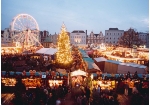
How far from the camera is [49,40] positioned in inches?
858

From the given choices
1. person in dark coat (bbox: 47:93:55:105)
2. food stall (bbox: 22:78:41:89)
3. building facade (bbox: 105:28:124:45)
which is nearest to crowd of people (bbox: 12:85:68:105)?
person in dark coat (bbox: 47:93:55:105)

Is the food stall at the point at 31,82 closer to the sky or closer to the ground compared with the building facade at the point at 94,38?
closer to the ground

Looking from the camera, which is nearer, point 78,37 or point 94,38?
point 78,37

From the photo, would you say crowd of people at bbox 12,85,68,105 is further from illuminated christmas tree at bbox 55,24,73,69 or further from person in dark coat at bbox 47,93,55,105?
illuminated christmas tree at bbox 55,24,73,69

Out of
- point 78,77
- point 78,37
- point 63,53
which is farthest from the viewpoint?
point 78,37

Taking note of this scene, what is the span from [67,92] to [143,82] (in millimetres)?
2005

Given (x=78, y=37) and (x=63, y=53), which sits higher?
(x=78, y=37)

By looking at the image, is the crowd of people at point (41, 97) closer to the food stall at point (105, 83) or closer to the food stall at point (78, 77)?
the food stall at point (78, 77)

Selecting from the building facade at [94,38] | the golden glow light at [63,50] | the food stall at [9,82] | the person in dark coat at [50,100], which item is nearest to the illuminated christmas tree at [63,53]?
the golden glow light at [63,50]

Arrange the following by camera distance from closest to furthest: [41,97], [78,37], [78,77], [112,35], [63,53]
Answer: [41,97] < [78,77] < [63,53] < [78,37] < [112,35]

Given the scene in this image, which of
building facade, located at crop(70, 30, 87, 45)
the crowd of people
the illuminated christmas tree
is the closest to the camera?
the crowd of people

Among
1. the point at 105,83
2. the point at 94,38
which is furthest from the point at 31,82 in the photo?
the point at 94,38

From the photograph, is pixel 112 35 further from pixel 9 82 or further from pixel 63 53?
pixel 9 82

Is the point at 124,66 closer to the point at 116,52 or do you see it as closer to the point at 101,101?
the point at 101,101
